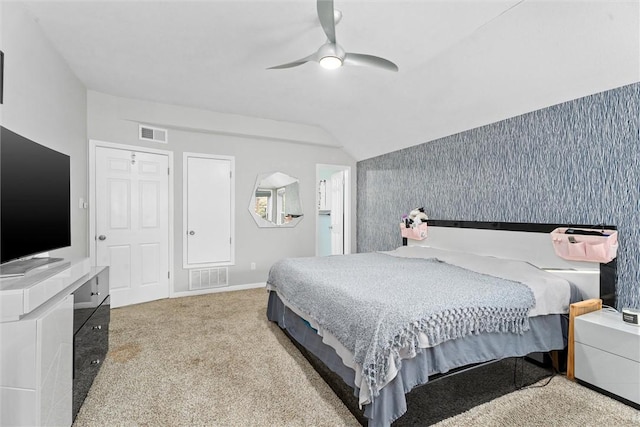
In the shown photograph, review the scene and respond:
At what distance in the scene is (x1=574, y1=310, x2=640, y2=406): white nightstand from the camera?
6.23 feet

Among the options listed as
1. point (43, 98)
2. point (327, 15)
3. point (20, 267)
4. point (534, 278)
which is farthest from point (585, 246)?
point (43, 98)

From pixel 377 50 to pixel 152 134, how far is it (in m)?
3.08

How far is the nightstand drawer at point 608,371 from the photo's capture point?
1.90 m

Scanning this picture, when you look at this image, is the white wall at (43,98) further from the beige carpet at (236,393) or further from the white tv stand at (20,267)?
the beige carpet at (236,393)

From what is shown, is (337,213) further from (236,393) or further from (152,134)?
(236,393)

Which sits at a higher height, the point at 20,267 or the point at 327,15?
the point at 327,15

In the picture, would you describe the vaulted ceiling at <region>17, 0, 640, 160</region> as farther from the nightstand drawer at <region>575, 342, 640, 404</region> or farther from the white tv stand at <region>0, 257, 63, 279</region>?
the nightstand drawer at <region>575, 342, 640, 404</region>

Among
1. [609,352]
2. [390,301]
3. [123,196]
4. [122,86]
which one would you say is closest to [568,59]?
[609,352]

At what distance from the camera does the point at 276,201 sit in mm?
4934

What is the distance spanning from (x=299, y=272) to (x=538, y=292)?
1810mm

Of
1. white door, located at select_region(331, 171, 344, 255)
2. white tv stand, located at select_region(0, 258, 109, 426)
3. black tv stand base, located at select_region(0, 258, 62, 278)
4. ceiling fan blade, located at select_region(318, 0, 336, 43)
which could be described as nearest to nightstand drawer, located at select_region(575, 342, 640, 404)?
ceiling fan blade, located at select_region(318, 0, 336, 43)

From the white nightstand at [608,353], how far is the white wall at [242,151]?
12.0 ft

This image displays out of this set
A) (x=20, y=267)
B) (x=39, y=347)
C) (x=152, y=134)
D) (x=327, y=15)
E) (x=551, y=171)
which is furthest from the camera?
(x=152, y=134)

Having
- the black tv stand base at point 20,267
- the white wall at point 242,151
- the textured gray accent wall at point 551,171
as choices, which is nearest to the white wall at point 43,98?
the white wall at point 242,151
